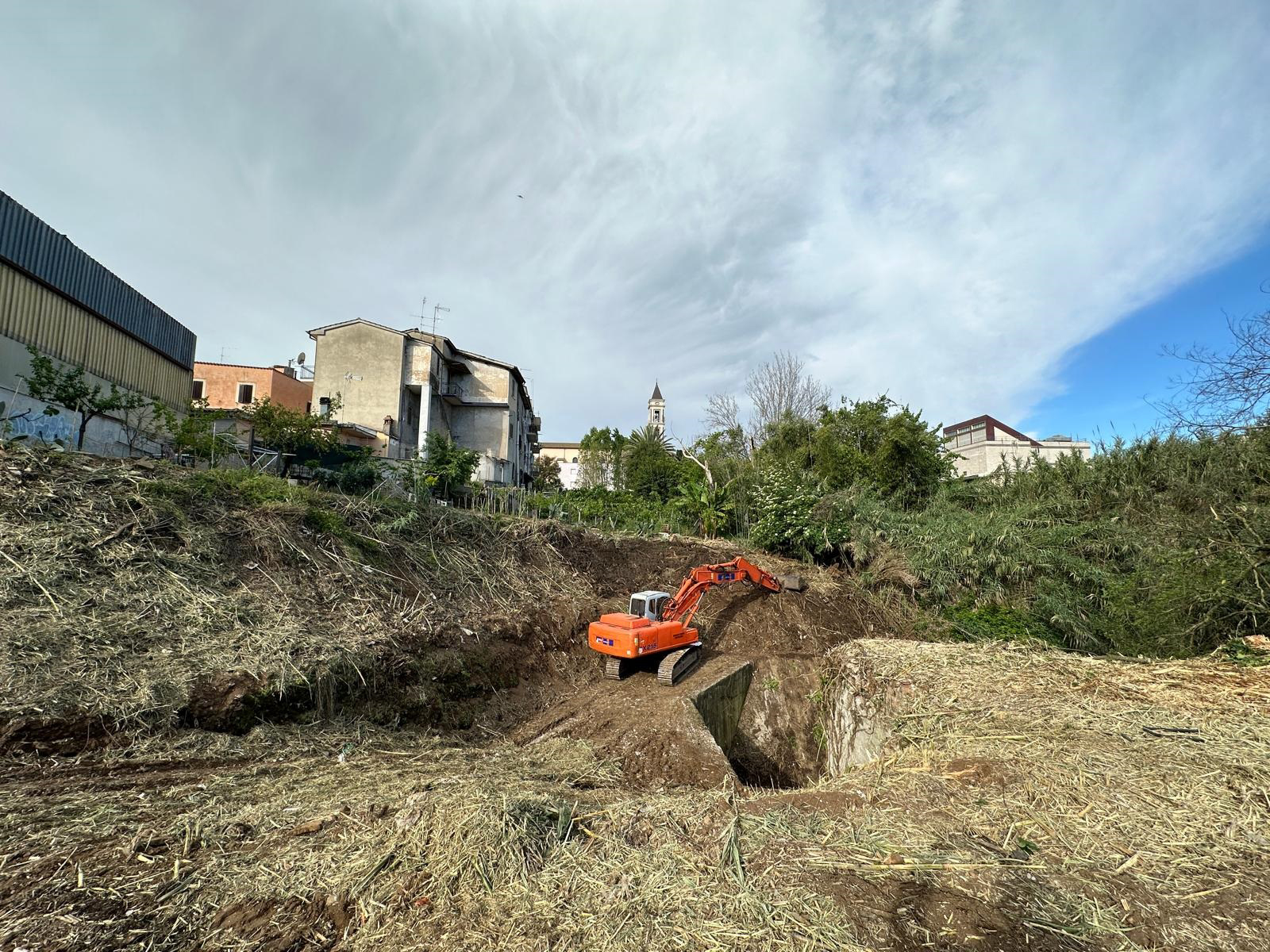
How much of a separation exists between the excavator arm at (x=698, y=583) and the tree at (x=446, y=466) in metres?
5.85

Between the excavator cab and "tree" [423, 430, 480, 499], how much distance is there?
18.2 feet

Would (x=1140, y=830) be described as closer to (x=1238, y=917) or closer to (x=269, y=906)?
(x=1238, y=917)

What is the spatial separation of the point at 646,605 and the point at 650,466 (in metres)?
20.0

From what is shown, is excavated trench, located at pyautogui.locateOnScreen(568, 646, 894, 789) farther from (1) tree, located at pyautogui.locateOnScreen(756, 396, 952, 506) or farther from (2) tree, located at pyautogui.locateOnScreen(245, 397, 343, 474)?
(2) tree, located at pyautogui.locateOnScreen(245, 397, 343, 474)

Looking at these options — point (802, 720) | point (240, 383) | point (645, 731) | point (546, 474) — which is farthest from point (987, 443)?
point (240, 383)

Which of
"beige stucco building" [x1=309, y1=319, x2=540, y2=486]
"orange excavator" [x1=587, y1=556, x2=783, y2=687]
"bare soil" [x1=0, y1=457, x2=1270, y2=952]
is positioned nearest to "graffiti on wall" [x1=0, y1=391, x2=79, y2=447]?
"bare soil" [x1=0, y1=457, x2=1270, y2=952]

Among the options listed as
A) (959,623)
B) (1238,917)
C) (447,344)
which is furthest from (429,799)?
(447,344)

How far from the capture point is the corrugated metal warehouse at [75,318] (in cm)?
1029

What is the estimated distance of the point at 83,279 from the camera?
1195 centimetres

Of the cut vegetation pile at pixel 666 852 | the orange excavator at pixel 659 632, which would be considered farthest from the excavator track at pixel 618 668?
the cut vegetation pile at pixel 666 852

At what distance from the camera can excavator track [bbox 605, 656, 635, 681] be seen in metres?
8.42

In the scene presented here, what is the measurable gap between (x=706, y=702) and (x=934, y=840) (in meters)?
4.81

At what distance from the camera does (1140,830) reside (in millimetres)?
3230

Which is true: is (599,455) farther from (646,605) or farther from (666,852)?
(666,852)
